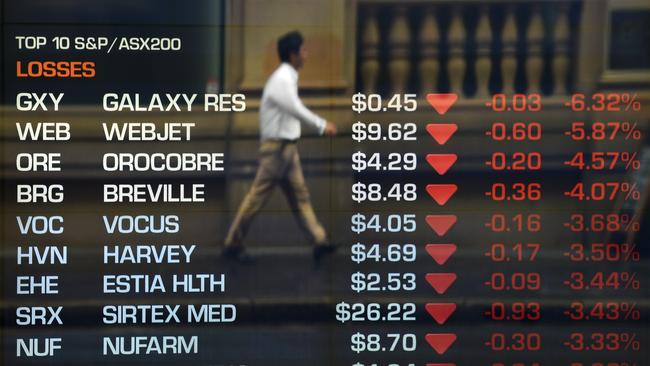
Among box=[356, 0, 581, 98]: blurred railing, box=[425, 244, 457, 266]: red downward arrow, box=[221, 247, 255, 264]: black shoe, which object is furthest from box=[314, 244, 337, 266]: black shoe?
box=[356, 0, 581, 98]: blurred railing

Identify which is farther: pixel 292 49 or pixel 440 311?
pixel 440 311

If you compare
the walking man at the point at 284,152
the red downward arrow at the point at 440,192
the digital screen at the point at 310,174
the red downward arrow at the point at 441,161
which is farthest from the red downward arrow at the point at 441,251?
the walking man at the point at 284,152

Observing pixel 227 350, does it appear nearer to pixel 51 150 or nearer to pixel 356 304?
pixel 356 304

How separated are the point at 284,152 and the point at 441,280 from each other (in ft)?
2.68

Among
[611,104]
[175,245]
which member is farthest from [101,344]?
[611,104]

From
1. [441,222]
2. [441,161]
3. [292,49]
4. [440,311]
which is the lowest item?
[440,311]

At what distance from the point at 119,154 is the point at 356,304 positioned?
112cm

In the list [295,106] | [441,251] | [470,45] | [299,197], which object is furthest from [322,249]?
[470,45]

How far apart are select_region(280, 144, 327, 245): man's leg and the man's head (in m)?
0.33

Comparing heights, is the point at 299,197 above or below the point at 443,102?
below

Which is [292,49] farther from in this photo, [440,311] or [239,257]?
[440,311]

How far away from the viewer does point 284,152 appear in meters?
4.22

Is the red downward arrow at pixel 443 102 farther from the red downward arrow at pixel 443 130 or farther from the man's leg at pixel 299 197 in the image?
the man's leg at pixel 299 197

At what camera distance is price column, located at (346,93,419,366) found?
4207 millimetres
